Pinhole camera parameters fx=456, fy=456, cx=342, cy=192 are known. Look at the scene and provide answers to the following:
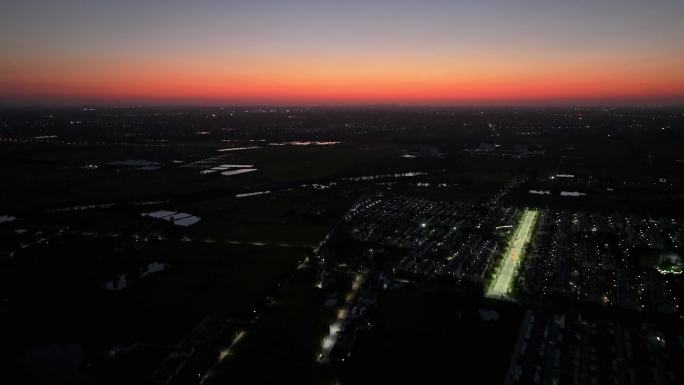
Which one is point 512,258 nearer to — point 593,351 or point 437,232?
point 437,232

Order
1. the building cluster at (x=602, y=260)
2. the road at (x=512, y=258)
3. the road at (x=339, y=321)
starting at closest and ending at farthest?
the road at (x=339, y=321) → the building cluster at (x=602, y=260) → the road at (x=512, y=258)

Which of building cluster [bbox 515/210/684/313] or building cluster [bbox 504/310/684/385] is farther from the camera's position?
building cluster [bbox 515/210/684/313]

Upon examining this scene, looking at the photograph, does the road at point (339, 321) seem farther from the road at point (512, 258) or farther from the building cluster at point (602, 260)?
the building cluster at point (602, 260)

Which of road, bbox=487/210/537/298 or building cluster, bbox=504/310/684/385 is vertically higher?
building cluster, bbox=504/310/684/385

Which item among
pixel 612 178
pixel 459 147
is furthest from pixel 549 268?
pixel 459 147

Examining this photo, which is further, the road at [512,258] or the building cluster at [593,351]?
the road at [512,258]

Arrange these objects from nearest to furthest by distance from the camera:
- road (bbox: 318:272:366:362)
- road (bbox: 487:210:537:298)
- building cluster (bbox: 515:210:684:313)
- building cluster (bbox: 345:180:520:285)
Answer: road (bbox: 318:272:366:362)
building cluster (bbox: 515:210:684:313)
road (bbox: 487:210:537:298)
building cluster (bbox: 345:180:520:285)

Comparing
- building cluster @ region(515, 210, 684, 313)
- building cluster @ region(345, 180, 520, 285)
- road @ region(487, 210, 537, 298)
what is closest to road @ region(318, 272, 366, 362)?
building cluster @ region(345, 180, 520, 285)

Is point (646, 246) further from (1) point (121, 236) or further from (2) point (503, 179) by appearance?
(1) point (121, 236)

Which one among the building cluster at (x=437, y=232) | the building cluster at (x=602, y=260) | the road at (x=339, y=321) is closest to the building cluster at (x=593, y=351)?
the building cluster at (x=602, y=260)

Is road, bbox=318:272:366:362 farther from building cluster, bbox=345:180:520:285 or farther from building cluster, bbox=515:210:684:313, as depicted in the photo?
building cluster, bbox=515:210:684:313
